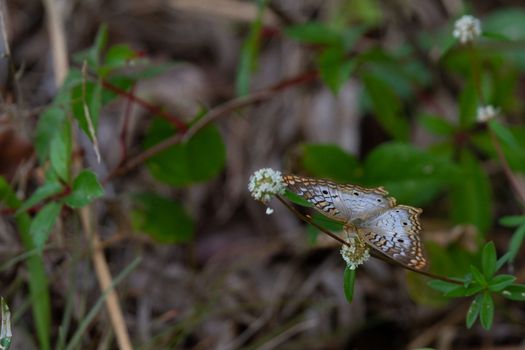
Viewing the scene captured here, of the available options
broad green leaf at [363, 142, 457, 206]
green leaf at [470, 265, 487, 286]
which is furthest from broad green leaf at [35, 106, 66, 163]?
green leaf at [470, 265, 487, 286]

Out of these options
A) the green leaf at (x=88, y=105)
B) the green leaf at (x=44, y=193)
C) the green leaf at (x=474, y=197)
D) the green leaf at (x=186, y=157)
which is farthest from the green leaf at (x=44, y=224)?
the green leaf at (x=474, y=197)

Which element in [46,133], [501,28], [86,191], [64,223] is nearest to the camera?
[86,191]

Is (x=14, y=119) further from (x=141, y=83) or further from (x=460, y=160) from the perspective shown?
(x=460, y=160)

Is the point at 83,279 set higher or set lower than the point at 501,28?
lower

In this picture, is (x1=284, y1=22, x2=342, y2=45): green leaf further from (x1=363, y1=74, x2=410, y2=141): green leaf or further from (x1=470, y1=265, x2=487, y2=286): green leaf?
(x1=470, y1=265, x2=487, y2=286): green leaf

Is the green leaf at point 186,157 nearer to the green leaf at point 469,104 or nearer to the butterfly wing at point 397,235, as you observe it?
the green leaf at point 469,104

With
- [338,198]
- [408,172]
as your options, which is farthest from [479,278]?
[408,172]

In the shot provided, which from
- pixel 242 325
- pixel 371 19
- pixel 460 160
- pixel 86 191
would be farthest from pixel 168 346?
pixel 371 19

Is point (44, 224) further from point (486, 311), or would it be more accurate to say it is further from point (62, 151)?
point (486, 311)
